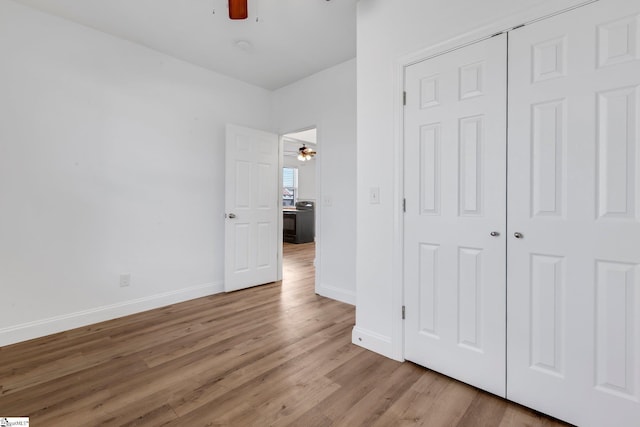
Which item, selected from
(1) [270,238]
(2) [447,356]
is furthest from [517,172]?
(1) [270,238]

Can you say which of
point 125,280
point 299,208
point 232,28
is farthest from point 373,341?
point 299,208

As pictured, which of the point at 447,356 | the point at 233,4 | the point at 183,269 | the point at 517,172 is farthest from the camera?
the point at 183,269

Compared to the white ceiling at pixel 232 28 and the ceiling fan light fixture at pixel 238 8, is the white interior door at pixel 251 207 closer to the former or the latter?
the white ceiling at pixel 232 28

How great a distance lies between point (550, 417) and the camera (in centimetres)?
151

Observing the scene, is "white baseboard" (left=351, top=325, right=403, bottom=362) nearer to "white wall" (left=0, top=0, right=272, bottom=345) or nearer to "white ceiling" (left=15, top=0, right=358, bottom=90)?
"white wall" (left=0, top=0, right=272, bottom=345)

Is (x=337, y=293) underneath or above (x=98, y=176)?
underneath

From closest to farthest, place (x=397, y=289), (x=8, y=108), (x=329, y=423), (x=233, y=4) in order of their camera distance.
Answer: (x=329, y=423)
(x=233, y=4)
(x=397, y=289)
(x=8, y=108)

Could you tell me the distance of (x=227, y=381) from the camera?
71.5 inches

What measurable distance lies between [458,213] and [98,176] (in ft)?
10.1

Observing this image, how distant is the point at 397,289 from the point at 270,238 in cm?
235

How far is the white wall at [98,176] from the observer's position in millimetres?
2373

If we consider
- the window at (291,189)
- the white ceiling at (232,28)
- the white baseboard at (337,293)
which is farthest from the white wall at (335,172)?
the window at (291,189)

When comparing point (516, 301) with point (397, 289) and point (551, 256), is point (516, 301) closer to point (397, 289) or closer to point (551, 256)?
point (551, 256)

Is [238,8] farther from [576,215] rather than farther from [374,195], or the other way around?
[576,215]
